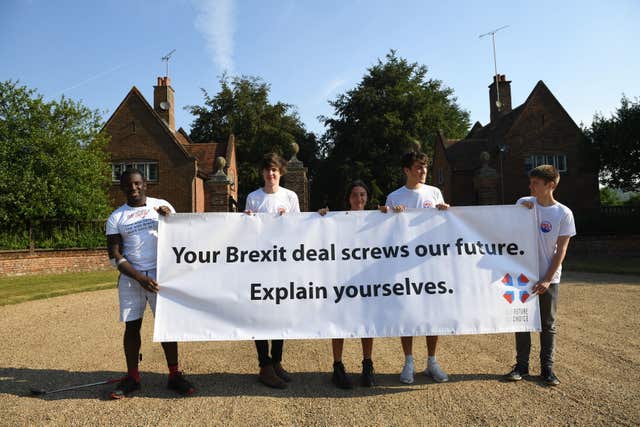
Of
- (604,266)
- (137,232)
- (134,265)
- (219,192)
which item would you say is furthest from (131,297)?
(604,266)

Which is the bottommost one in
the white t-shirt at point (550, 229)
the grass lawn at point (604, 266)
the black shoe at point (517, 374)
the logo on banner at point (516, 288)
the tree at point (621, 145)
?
the grass lawn at point (604, 266)

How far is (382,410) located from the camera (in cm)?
348

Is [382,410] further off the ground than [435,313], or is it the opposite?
[435,313]

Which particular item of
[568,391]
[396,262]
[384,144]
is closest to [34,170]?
[396,262]

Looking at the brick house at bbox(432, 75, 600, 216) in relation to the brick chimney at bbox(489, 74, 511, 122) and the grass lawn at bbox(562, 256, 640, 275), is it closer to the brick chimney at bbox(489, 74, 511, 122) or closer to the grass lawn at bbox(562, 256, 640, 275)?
the brick chimney at bbox(489, 74, 511, 122)

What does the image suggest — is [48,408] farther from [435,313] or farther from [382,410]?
[435,313]

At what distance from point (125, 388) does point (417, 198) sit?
134 inches

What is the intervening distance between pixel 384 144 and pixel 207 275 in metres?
33.6

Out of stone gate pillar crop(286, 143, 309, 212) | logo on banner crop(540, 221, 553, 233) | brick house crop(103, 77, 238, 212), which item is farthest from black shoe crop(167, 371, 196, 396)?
brick house crop(103, 77, 238, 212)

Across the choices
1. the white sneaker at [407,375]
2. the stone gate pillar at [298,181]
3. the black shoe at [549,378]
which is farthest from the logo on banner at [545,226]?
the stone gate pillar at [298,181]

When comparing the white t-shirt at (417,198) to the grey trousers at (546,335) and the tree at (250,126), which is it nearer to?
the grey trousers at (546,335)

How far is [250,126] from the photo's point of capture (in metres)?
39.7

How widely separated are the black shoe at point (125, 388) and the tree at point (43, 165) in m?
16.4

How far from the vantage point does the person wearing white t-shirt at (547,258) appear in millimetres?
4059
